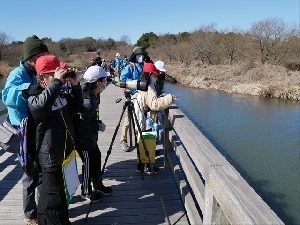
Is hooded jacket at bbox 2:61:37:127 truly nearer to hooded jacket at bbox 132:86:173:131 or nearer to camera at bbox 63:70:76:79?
camera at bbox 63:70:76:79

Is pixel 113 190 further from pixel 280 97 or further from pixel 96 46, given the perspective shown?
pixel 96 46

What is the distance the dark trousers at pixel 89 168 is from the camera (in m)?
2.80

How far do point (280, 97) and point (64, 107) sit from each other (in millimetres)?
16533

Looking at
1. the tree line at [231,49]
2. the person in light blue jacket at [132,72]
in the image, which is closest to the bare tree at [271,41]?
the tree line at [231,49]

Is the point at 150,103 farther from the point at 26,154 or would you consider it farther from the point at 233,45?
the point at 233,45

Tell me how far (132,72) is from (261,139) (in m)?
6.00

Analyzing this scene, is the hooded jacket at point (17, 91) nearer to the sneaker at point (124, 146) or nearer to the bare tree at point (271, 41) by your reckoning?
the sneaker at point (124, 146)

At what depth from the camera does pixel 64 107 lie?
6.97 feet

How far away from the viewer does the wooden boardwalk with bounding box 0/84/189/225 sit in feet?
8.64

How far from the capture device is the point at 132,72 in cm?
471

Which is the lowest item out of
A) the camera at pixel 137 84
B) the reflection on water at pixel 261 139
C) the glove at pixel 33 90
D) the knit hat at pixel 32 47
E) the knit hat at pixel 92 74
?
the reflection on water at pixel 261 139

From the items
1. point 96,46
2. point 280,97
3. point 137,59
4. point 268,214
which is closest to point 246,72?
point 280,97

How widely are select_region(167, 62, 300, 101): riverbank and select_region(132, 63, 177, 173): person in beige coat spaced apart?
1448 cm

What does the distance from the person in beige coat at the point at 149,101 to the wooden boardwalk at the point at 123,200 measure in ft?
0.94
